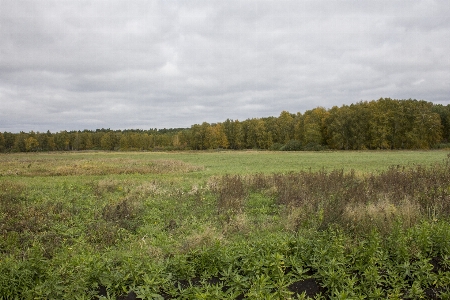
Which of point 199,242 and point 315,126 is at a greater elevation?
point 315,126

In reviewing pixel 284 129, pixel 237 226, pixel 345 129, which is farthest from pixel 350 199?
pixel 284 129

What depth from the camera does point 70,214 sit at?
1123 cm

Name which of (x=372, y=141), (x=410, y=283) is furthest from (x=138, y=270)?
(x=372, y=141)

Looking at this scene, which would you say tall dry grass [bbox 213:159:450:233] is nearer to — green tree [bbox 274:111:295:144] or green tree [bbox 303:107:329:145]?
green tree [bbox 303:107:329:145]

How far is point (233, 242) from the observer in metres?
7.72

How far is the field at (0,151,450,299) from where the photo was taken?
556cm

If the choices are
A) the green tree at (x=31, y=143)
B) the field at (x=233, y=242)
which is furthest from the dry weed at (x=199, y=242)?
the green tree at (x=31, y=143)

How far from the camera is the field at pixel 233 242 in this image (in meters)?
5.56

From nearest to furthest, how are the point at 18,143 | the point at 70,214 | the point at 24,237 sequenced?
the point at 24,237, the point at 70,214, the point at 18,143

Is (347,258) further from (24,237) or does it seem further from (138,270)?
(24,237)

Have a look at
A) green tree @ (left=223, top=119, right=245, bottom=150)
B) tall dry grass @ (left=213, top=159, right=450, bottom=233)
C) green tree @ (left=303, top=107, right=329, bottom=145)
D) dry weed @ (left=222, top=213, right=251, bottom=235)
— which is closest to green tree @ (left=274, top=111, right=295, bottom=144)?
green tree @ (left=303, top=107, right=329, bottom=145)

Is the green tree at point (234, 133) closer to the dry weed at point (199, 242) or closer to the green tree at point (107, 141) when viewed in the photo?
the green tree at point (107, 141)

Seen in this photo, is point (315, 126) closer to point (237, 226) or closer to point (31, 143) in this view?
point (237, 226)

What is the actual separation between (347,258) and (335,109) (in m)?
87.9
